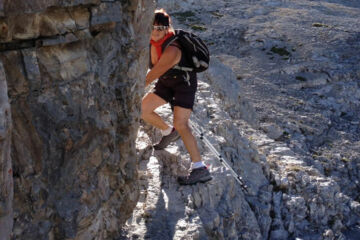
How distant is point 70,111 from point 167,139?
301 cm

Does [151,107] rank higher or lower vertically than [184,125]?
higher

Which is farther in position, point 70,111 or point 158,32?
point 158,32

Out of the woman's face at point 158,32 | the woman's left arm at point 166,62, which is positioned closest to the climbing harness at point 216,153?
the woman's left arm at point 166,62

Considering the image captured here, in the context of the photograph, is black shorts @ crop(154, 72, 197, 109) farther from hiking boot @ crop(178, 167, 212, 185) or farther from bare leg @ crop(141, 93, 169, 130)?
hiking boot @ crop(178, 167, 212, 185)

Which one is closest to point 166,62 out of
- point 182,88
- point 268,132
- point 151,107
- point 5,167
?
point 182,88

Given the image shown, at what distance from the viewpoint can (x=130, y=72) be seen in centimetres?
518

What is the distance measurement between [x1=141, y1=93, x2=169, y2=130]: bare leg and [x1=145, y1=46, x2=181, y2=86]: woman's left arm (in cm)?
93

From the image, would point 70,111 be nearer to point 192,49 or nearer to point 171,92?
point 192,49

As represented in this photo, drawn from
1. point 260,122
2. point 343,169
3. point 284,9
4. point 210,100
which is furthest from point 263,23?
point 210,100

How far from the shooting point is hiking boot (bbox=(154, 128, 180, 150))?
23.5 feet

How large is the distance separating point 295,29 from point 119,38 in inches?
1031

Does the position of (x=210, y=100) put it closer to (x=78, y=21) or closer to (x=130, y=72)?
(x=130, y=72)

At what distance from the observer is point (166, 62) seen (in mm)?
5875

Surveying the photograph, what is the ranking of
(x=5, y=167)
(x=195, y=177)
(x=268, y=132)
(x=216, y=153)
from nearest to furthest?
(x=5, y=167) < (x=195, y=177) < (x=216, y=153) < (x=268, y=132)
